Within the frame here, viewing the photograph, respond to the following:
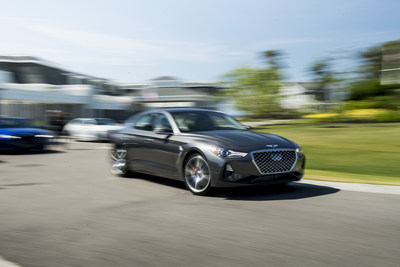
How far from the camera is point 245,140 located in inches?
290

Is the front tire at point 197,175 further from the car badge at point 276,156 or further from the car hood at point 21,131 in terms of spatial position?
the car hood at point 21,131

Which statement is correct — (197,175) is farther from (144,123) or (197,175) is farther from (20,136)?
(20,136)

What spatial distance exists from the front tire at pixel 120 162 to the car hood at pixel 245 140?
2438 mm

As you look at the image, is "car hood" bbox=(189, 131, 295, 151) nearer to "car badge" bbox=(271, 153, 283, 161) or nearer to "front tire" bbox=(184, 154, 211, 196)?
"car badge" bbox=(271, 153, 283, 161)

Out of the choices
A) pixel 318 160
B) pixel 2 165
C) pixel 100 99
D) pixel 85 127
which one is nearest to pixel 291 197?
pixel 318 160

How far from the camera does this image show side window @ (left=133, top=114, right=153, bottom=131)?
352 inches

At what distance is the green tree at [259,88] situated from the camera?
52.2 metres

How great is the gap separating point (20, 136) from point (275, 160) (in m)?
11.4

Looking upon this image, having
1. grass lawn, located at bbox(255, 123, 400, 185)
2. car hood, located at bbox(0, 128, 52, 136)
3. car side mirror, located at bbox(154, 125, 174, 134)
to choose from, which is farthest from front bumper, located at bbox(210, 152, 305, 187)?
car hood, located at bbox(0, 128, 52, 136)

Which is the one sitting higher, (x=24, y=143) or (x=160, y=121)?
(x=160, y=121)

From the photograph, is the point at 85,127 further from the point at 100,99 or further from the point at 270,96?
the point at 270,96

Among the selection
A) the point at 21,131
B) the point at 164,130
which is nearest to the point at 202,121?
the point at 164,130

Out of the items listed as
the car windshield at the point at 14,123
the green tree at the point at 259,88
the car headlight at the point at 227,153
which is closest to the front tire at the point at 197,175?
the car headlight at the point at 227,153

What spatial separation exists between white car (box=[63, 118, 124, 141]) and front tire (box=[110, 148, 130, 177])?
13.1m
